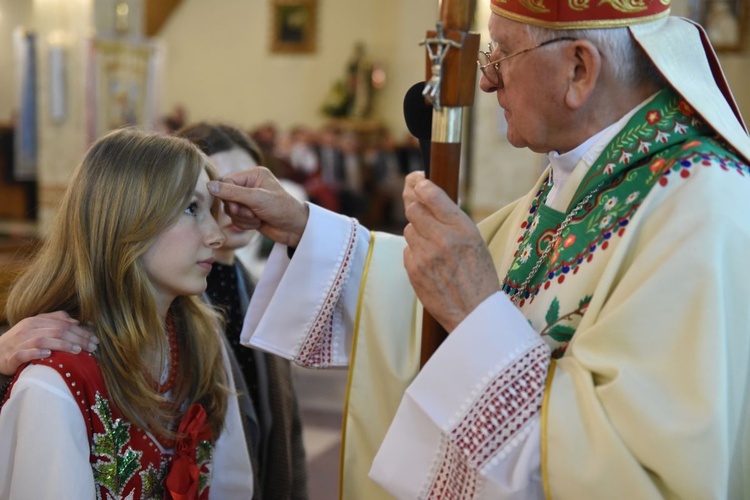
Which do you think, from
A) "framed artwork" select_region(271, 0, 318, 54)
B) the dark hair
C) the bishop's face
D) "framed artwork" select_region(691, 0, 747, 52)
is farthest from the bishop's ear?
"framed artwork" select_region(271, 0, 318, 54)

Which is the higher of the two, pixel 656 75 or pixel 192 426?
pixel 656 75

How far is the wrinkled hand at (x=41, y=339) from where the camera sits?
5.07 ft

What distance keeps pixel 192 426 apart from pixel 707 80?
1199 mm

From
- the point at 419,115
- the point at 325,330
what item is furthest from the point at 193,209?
the point at 419,115

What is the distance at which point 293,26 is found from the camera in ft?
51.8

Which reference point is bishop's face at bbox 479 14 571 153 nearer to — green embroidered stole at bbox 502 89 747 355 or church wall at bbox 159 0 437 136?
green embroidered stole at bbox 502 89 747 355

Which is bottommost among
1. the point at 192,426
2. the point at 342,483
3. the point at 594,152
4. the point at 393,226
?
the point at 393,226

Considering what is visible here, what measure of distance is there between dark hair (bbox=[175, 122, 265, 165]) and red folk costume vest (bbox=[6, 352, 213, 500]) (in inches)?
33.2

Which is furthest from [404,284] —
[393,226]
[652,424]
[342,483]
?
[393,226]

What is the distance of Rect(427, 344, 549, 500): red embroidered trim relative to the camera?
1.31 m

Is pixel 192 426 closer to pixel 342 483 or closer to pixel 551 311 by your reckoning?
pixel 342 483

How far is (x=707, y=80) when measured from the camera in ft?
4.97

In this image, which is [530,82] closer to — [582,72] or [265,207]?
[582,72]

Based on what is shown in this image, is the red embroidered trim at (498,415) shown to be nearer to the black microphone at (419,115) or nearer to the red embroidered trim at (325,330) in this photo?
the black microphone at (419,115)
